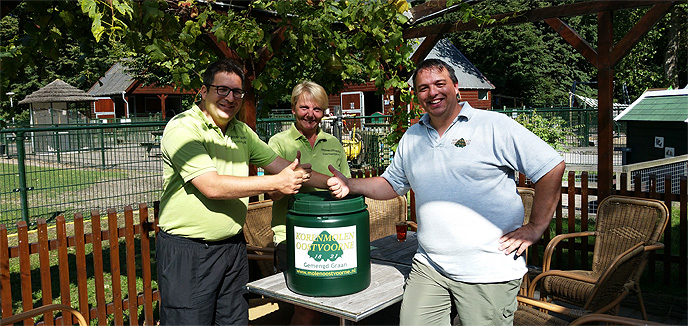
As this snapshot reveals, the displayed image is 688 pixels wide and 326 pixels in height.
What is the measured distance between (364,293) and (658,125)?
976 centimetres

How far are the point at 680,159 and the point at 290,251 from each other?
694 centimetres

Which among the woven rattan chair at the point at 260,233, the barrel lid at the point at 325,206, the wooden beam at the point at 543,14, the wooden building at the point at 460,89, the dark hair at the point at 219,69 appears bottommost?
the woven rattan chair at the point at 260,233

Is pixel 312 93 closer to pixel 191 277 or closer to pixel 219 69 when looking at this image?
pixel 219 69

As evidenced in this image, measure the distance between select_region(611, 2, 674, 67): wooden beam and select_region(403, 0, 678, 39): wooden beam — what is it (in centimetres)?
7

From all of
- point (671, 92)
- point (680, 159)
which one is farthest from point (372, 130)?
point (680, 159)

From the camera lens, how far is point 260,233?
13.9ft

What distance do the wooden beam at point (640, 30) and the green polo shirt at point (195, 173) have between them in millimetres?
3930

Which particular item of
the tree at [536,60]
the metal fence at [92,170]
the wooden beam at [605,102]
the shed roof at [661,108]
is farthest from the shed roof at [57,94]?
the wooden beam at [605,102]

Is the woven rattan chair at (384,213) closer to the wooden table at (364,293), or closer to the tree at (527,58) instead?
the wooden table at (364,293)

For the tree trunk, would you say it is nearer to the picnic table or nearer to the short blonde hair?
the picnic table

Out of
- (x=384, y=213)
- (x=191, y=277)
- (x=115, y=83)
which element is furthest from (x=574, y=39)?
(x=115, y=83)

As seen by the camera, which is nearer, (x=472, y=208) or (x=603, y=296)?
(x=472, y=208)

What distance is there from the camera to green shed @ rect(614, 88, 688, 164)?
9.51 meters

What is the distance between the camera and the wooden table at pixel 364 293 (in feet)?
7.55
